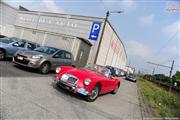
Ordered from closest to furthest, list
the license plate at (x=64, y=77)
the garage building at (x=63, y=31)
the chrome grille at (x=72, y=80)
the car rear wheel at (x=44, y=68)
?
the chrome grille at (x=72, y=80) < the license plate at (x=64, y=77) < the car rear wheel at (x=44, y=68) < the garage building at (x=63, y=31)

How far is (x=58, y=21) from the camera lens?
3022 cm

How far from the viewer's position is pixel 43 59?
→ 9.48 meters

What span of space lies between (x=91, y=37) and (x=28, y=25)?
13.7 meters

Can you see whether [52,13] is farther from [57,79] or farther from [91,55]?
[57,79]

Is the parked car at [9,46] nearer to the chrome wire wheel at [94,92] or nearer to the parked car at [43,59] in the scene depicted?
the parked car at [43,59]

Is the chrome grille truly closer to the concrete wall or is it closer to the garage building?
the garage building

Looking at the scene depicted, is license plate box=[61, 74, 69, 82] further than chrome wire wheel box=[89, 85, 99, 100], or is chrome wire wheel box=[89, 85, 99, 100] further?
chrome wire wheel box=[89, 85, 99, 100]

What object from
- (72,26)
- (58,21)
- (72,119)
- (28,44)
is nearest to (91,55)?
(72,26)

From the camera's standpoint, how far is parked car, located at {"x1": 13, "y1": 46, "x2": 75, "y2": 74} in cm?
902

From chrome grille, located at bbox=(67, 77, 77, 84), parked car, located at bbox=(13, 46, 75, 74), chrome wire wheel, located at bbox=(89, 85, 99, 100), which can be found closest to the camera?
chrome grille, located at bbox=(67, 77, 77, 84)

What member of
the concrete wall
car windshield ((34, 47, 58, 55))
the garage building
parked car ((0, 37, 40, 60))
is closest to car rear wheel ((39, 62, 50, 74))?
car windshield ((34, 47, 58, 55))

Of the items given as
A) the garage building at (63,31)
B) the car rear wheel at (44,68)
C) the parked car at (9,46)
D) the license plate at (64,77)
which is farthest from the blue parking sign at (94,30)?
the license plate at (64,77)

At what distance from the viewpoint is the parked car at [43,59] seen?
29.6 ft

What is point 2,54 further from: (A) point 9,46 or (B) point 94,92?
(B) point 94,92
